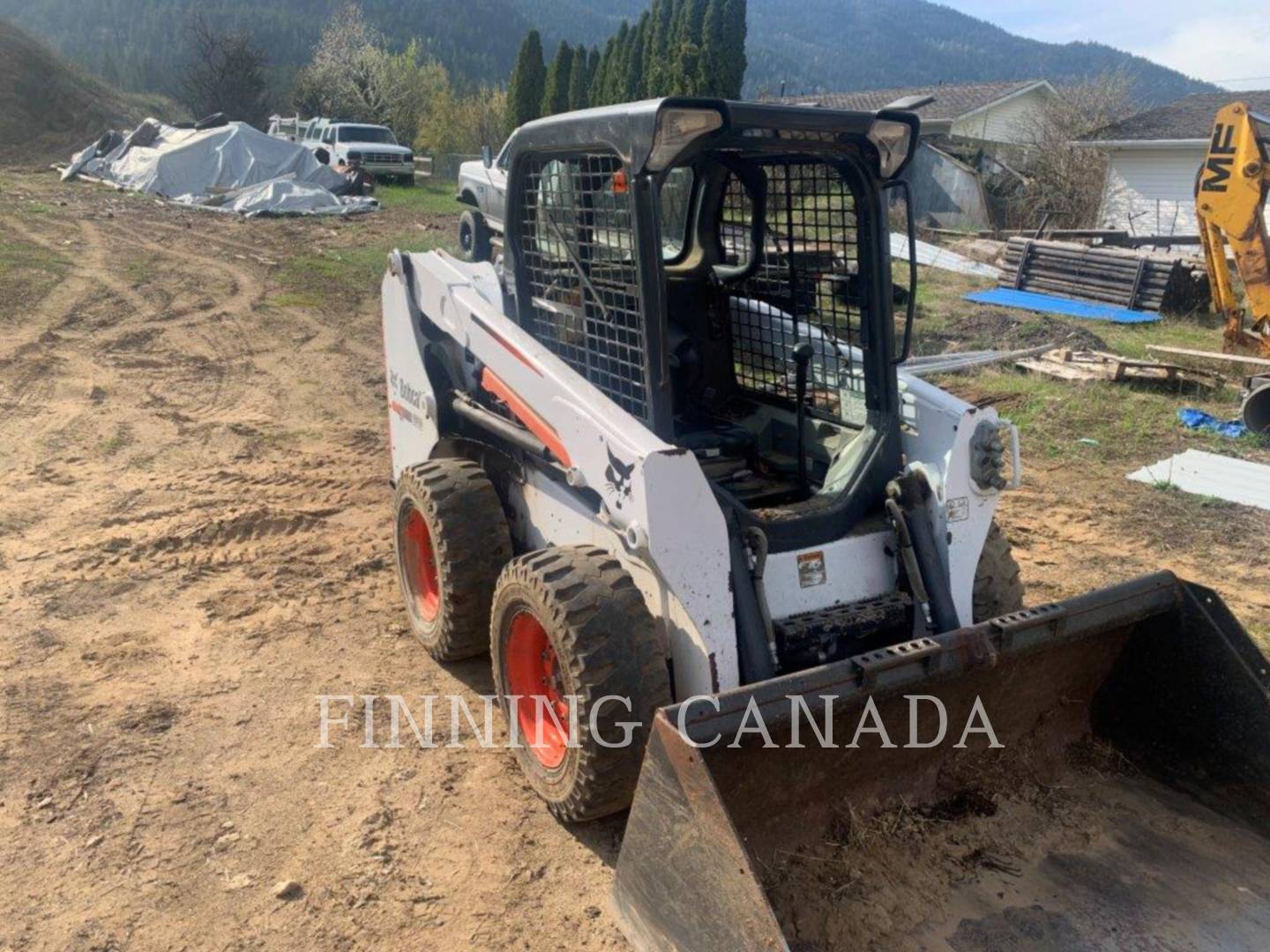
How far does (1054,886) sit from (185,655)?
3485mm

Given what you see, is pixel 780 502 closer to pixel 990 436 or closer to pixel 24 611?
pixel 990 436

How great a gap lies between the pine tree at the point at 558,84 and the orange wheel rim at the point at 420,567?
1281 inches

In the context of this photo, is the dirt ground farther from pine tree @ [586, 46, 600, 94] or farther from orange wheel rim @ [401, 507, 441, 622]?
pine tree @ [586, 46, 600, 94]

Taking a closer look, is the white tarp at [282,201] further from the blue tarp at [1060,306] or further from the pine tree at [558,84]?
the pine tree at [558,84]

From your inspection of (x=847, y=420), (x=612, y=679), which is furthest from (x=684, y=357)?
(x=612, y=679)

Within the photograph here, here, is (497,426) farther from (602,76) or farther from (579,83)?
(579,83)

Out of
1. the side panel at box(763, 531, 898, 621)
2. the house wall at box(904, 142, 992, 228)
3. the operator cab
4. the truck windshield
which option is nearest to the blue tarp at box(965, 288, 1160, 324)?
the house wall at box(904, 142, 992, 228)

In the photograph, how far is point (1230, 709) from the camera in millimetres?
3359

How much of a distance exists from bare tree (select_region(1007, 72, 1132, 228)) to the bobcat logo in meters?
24.1


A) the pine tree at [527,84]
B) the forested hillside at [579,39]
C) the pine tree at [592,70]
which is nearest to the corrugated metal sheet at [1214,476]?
the forested hillside at [579,39]

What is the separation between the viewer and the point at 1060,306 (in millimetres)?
14664

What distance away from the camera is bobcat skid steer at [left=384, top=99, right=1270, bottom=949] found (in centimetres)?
294

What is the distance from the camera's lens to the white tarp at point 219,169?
66.5 feet

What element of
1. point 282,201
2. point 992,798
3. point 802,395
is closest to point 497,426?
point 802,395
